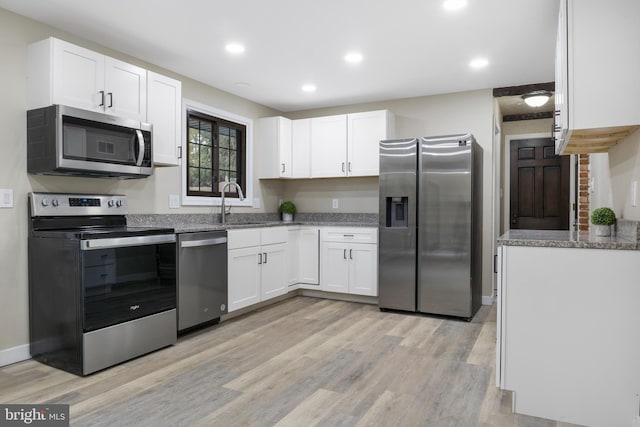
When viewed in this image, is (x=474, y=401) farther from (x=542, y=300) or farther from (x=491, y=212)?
(x=491, y=212)

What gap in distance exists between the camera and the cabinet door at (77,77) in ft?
9.02

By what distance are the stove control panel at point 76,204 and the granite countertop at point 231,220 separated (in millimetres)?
194

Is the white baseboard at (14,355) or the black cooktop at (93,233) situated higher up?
the black cooktop at (93,233)

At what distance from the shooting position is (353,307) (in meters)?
4.54

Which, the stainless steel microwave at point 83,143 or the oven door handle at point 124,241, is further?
the stainless steel microwave at point 83,143

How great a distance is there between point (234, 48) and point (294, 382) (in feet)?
8.39

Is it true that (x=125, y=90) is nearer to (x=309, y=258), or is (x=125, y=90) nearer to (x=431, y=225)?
(x=309, y=258)

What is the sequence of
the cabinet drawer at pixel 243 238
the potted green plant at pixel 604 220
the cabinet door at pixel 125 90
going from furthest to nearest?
the cabinet drawer at pixel 243 238, the cabinet door at pixel 125 90, the potted green plant at pixel 604 220

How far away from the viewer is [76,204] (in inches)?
120

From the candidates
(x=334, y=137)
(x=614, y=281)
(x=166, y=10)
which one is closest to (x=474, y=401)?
(x=614, y=281)

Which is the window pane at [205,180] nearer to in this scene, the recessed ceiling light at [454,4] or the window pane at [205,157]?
the window pane at [205,157]

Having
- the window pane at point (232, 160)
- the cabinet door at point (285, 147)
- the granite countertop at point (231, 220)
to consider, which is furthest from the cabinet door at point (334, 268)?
the window pane at point (232, 160)

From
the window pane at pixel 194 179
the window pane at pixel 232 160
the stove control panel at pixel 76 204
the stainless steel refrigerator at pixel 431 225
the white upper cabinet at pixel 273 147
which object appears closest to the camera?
the stove control panel at pixel 76 204

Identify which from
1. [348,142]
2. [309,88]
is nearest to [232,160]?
[309,88]
